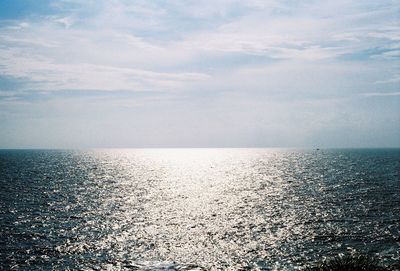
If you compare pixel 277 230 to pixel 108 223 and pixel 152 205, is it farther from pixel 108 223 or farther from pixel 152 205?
pixel 152 205

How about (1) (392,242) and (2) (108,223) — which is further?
(2) (108,223)

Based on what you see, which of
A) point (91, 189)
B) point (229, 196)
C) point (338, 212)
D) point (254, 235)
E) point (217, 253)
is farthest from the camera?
point (91, 189)

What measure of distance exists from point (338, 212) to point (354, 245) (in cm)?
2349

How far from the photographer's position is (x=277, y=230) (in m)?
57.0

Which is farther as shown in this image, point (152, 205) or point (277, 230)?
point (152, 205)

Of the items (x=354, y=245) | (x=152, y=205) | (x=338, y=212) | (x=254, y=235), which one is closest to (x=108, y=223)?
(x=152, y=205)

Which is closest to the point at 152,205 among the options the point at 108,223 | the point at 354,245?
the point at 108,223

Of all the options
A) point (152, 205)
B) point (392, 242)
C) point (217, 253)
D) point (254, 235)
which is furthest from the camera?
point (152, 205)

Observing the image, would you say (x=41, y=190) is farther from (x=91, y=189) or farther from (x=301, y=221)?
(x=301, y=221)

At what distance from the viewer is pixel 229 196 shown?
9800cm

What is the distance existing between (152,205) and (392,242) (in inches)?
1999

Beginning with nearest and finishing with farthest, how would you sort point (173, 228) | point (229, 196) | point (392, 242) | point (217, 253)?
point (217, 253) → point (392, 242) → point (173, 228) → point (229, 196)

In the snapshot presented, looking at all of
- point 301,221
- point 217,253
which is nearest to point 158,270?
point 217,253

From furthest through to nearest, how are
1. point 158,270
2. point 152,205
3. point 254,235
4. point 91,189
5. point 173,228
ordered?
point 91,189
point 152,205
point 173,228
point 254,235
point 158,270
